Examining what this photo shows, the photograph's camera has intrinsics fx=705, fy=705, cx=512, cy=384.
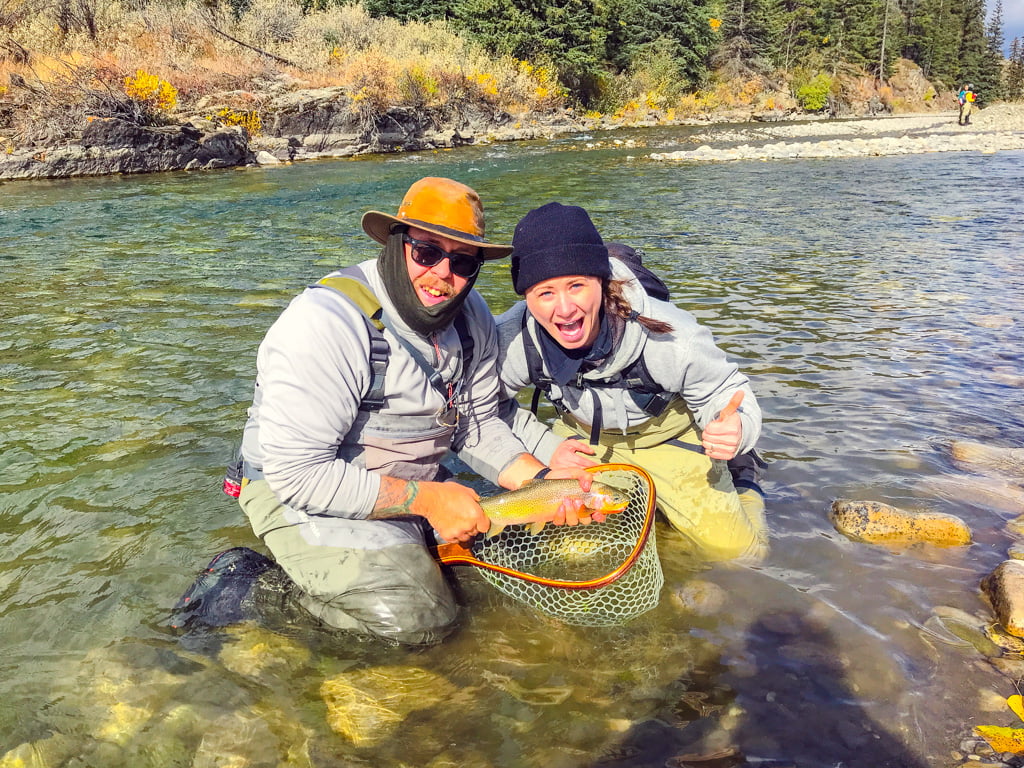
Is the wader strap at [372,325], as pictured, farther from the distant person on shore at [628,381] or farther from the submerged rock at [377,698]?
the submerged rock at [377,698]

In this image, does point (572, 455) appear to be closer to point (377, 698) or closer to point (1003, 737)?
point (377, 698)

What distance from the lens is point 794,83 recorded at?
224 feet

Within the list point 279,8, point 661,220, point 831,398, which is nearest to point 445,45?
point 279,8

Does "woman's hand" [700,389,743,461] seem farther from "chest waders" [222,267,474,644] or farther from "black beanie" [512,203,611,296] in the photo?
"chest waders" [222,267,474,644]

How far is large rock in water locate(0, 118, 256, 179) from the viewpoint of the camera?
22.3 m

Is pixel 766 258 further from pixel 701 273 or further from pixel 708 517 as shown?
pixel 708 517

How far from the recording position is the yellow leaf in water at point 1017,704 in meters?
3.03

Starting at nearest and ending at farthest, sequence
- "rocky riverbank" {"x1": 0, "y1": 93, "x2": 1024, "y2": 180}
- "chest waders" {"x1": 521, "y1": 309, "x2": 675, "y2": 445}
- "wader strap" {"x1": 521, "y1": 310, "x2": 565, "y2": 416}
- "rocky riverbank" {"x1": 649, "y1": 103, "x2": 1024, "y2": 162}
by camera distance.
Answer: "chest waders" {"x1": 521, "y1": 309, "x2": 675, "y2": 445}
"wader strap" {"x1": 521, "y1": 310, "x2": 565, "y2": 416}
"rocky riverbank" {"x1": 0, "y1": 93, "x2": 1024, "y2": 180}
"rocky riverbank" {"x1": 649, "y1": 103, "x2": 1024, "y2": 162}

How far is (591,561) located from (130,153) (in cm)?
2530

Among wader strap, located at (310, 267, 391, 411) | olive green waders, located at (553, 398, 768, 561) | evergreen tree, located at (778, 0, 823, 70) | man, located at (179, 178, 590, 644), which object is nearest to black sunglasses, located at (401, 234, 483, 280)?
man, located at (179, 178, 590, 644)

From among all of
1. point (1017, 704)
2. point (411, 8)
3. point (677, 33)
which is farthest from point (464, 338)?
point (677, 33)

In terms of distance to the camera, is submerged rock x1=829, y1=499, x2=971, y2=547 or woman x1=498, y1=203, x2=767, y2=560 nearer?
woman x1=498, y1=203, x2=767, y2=560

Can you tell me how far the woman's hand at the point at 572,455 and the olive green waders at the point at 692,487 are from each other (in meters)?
0.29

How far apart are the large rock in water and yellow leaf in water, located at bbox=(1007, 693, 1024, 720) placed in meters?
26.7
